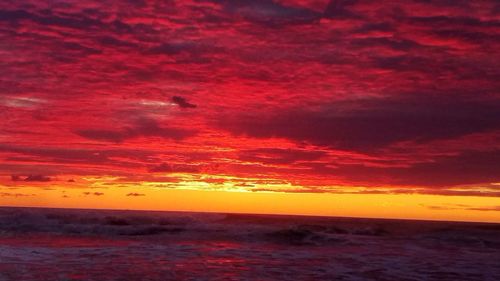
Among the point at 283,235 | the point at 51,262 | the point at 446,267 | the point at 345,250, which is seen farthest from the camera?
the point at 283,235

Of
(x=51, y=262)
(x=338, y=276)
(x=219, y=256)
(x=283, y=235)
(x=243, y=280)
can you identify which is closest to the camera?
(x=243, y=280)

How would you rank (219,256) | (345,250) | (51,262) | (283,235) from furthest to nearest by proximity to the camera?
1. (283,235)
2. (345,250)
3. (219,256)
4. (51,262)

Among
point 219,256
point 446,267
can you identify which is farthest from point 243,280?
point 446,267

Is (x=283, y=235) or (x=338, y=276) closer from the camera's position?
(x=338, y=276)

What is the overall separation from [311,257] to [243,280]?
8.01m

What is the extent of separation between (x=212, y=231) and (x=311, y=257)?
59.3ft

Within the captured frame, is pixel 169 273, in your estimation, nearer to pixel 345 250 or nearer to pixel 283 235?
pixel 345 250

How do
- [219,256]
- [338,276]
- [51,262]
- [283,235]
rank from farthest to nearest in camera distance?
1. [283,235]
2. [219,256]
3. [51,262]
4. [338,276]

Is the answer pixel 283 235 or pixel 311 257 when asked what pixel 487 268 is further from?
pixel 283 235

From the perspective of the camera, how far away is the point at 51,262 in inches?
827

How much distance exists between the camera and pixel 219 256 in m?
25.3

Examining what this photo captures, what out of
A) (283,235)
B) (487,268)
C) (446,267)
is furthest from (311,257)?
(283,235)

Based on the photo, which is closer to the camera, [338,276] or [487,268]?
[338,276]

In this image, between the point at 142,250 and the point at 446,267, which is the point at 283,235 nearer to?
the point at 142,250
